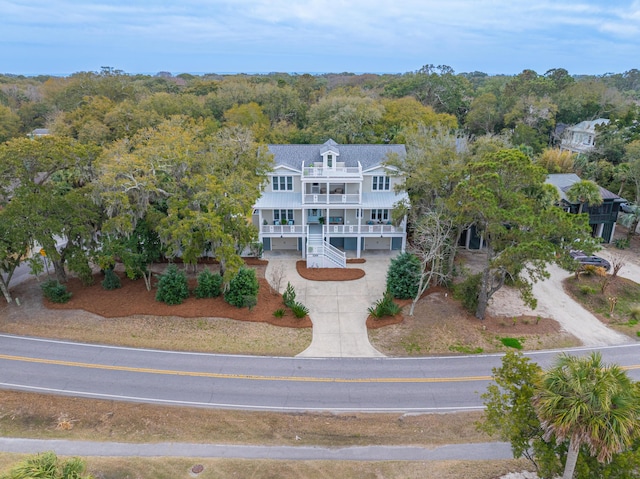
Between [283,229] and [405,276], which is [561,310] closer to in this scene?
[405,276]

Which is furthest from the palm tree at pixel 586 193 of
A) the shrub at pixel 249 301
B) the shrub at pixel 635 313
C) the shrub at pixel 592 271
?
the shrub at pixel 249 301

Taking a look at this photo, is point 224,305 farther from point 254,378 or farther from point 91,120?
point 91,120

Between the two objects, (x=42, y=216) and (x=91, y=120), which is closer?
(x=42, y=216)

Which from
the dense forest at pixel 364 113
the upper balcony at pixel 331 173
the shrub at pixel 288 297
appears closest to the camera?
the shrub at pixel 288 297

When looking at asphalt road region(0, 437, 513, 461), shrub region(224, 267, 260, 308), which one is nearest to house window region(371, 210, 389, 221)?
shrub region(224, 267, 260, 308)

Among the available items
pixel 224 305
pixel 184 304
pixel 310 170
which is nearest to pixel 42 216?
pixel 184 304

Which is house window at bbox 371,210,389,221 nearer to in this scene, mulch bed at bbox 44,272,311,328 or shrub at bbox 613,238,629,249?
mulch bed at bbox 44,272,311,328

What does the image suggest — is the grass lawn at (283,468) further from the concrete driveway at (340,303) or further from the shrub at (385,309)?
the shrub at (385,309)
